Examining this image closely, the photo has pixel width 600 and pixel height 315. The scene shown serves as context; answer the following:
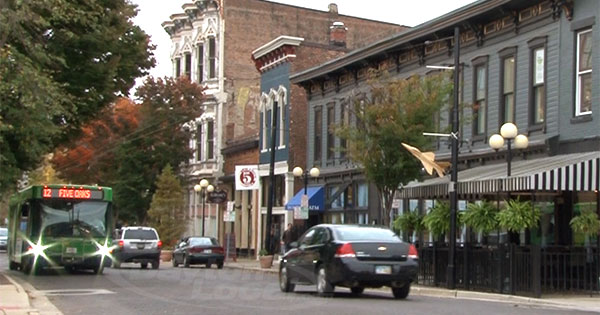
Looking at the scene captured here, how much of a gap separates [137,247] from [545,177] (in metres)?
20.7

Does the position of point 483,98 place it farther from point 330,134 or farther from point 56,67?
point 330,134

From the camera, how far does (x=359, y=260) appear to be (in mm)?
19938

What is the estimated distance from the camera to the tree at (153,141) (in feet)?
190

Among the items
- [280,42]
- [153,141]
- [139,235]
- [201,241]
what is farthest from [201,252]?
[153,141]

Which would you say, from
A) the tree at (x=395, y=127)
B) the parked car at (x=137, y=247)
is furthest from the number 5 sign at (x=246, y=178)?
the tree at (x=395, y=127)

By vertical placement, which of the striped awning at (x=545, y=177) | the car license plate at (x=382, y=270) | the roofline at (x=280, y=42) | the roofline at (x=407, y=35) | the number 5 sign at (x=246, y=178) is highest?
the roofline at (x=280, y=42)

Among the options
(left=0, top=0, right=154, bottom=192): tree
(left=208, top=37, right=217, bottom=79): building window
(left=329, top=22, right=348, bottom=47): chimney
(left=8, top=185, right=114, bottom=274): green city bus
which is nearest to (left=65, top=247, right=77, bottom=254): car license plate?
(left=8, top=185, right=114, bottom=274): green city bus

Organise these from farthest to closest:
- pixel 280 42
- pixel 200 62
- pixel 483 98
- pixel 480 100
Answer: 1. pixel 200 62
2. pixel 280 42
3. pixel 480 100
4. pixel 483 98

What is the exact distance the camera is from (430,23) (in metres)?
Answer: 32.6

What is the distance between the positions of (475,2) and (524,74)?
2.89 metres

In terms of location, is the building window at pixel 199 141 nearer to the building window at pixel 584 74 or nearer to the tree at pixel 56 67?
the tree at pixel 56 67

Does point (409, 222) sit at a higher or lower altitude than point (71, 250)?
higher

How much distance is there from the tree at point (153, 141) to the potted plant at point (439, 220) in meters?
32.9

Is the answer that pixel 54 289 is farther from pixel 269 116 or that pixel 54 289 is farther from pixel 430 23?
pixel 269 116
